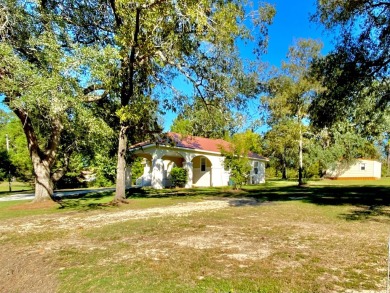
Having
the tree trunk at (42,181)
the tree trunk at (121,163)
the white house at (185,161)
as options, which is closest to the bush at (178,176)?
the white house at (185,161)

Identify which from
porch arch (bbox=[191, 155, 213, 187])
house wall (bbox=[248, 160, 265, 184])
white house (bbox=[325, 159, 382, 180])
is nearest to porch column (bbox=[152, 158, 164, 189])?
porch arch (bbox=[191, 155, 213, 187])

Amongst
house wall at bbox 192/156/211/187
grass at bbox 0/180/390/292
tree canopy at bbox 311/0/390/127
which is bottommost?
grass at bbox 0/180/390/292

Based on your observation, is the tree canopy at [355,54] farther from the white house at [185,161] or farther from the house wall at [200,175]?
the house wall at [200,175]

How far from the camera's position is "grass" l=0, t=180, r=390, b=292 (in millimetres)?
3742

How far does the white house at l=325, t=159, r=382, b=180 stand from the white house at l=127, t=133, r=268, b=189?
15862 millimetres

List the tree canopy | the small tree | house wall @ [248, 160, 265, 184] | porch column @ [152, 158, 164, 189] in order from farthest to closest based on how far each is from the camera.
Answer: house wall @ [248, 160, 265, 184] → porch column @ [152, 158, 164, 189] → the small tree → the tree canopy

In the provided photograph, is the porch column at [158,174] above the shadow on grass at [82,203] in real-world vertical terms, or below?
above

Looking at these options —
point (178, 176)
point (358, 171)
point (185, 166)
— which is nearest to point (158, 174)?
point (178, 176)

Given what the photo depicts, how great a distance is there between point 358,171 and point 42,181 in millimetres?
38363

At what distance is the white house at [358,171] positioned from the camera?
38.3 meters

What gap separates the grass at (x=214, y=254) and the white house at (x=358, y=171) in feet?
110

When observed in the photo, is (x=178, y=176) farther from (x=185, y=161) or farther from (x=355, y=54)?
(x=355, y=54)

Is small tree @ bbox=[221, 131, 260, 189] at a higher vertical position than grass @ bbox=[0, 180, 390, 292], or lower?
higher

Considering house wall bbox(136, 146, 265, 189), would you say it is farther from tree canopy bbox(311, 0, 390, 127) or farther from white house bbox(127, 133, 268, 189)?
tree canopy bbox(311, 0, 390, 127)
